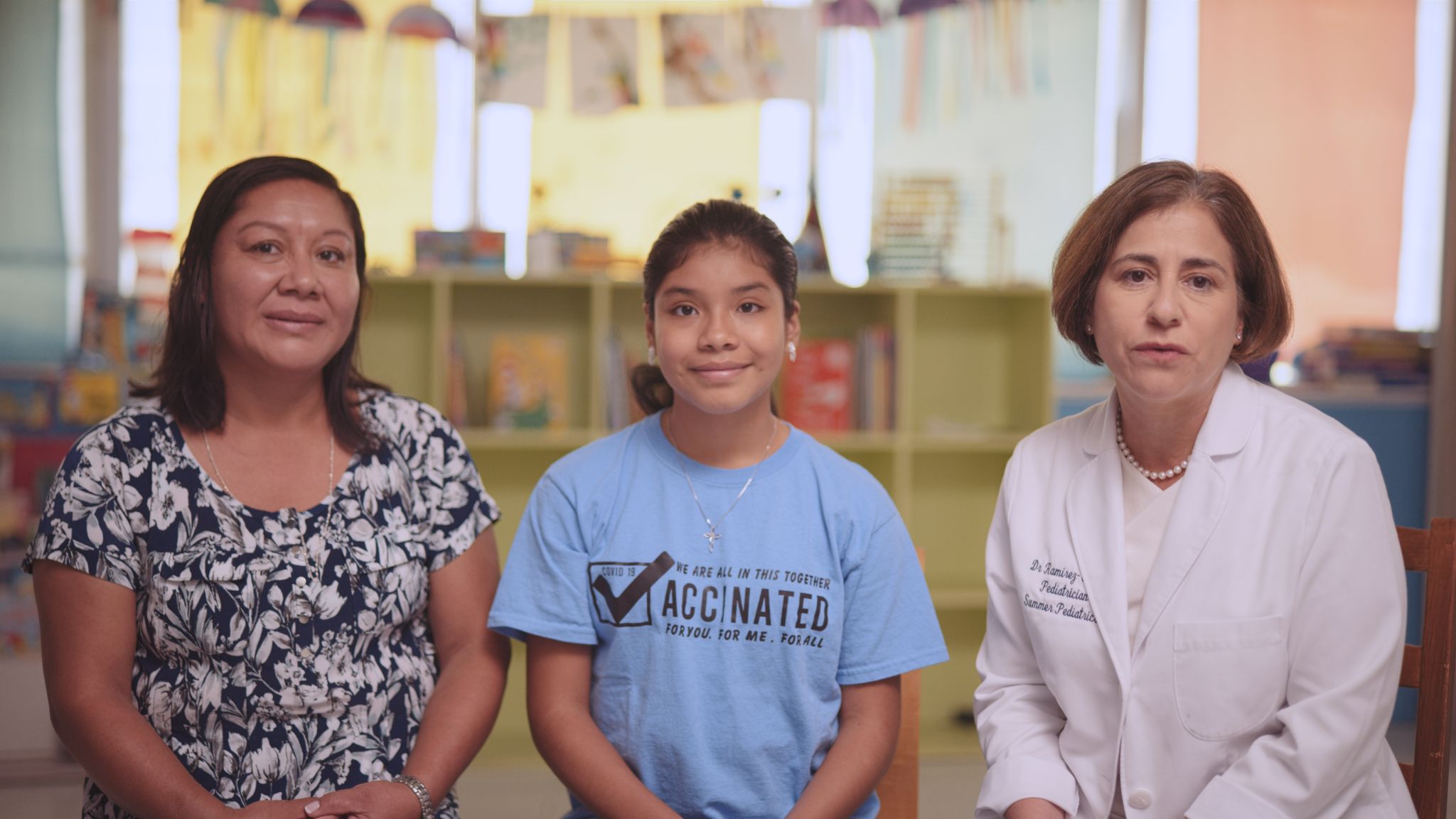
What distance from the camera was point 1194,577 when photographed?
143cm

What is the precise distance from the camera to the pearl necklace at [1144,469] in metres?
1.53

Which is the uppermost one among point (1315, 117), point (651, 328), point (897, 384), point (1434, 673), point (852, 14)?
point (852, 14)

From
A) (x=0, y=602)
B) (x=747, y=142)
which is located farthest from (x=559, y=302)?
(x=0, y=602)

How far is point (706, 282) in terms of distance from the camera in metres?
1.56

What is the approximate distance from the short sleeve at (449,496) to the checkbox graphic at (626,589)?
233 mm

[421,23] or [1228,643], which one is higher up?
[421,23]

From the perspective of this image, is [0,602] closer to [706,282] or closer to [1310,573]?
[706,282]

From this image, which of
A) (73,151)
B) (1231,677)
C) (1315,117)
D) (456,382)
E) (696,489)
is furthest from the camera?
(1315,117)

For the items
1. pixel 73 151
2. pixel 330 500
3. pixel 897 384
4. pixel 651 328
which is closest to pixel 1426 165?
pixel 897 384

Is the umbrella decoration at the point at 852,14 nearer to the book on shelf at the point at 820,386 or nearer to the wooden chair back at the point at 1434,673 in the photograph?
the book on shelf at the point at 820,386

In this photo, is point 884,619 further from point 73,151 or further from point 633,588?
point 73,151

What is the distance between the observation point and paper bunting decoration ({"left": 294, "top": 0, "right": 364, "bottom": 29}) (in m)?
3.83

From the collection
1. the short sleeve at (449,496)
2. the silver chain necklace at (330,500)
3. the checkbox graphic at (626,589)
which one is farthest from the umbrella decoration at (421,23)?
the checkbox graphic at (626,589)

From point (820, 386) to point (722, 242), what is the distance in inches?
85.5
